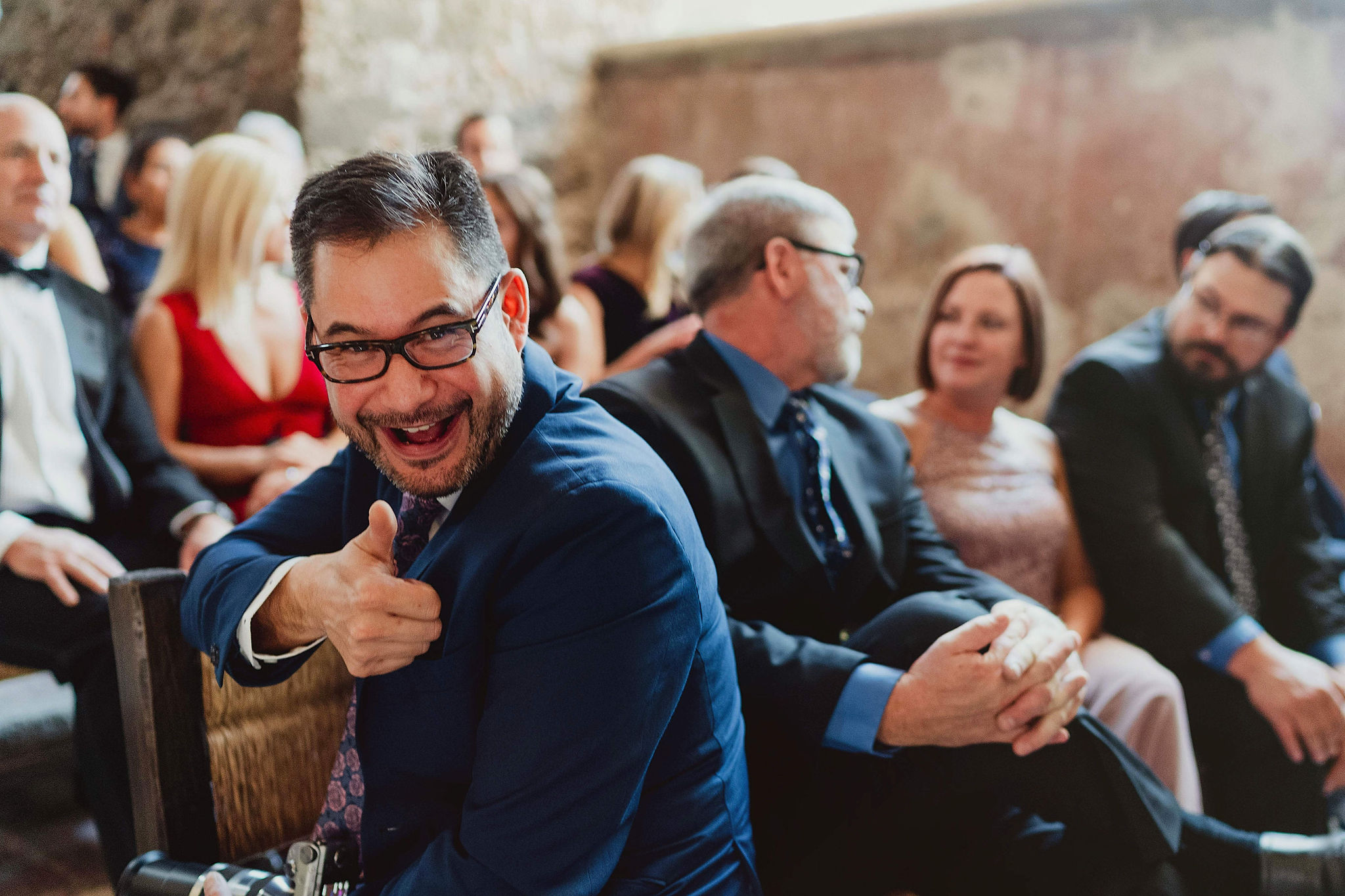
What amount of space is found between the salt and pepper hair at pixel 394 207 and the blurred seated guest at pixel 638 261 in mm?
2617

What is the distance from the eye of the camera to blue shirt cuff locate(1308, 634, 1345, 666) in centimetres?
270

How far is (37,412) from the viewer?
7.76 feet

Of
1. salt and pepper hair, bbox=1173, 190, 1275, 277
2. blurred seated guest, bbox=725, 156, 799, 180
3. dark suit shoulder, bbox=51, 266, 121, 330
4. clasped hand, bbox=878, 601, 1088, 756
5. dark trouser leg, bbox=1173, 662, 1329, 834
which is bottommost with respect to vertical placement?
dark trouser leg, bbox=1173, 662, 1329, 834

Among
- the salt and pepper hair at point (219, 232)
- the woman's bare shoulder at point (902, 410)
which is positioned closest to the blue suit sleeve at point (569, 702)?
the woman's bare shoulder at point (902, 410)

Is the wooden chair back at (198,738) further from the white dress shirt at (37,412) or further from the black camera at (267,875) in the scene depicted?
the white dress shirt at (37,412)

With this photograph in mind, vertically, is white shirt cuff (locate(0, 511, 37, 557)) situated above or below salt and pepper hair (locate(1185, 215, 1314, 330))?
below

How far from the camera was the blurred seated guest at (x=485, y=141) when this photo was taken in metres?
5.17

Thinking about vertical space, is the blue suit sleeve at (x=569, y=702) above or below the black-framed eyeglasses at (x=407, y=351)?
below

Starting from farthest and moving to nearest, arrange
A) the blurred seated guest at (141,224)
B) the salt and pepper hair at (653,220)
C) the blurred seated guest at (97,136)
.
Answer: the salt and pepper hair at (653,220), the blurred seated guest at (97,136), the blurred seated guest at (141,224)

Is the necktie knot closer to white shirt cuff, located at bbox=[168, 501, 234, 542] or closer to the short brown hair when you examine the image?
white shirt cuff, located at bbox=[168, 501, 234, 542]

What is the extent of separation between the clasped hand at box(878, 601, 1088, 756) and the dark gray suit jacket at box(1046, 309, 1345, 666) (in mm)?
1074

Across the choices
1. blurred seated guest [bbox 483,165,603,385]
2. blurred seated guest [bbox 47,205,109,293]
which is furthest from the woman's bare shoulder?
blurred seated guest [bbox 47,205,109,293]

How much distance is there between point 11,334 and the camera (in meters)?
2.35

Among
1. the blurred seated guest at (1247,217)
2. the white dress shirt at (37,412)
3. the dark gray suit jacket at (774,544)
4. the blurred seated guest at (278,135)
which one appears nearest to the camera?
the dark gray suit jacket at (774,544)
